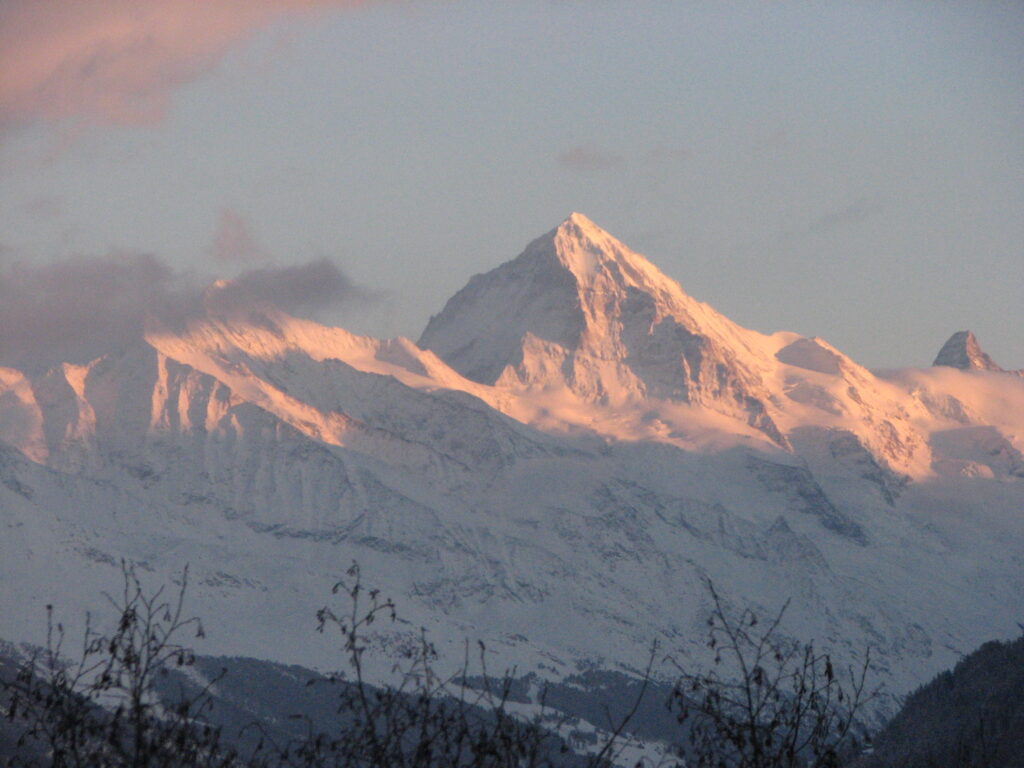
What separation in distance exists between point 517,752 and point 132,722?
728 centimetres

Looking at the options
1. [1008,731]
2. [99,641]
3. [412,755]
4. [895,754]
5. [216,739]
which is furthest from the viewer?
[895,754]

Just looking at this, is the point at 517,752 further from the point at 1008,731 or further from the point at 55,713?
the point at 1008,731

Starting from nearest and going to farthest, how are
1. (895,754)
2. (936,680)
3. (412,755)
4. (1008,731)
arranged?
(412,755) → (1008,731) → (895,754) → (936,680)

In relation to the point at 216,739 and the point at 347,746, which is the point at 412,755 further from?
the point at 216,739

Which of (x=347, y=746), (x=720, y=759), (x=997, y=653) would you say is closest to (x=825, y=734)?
(x=720, y=759)

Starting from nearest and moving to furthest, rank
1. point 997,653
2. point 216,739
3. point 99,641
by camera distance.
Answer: point 216,739 < point 99,641 < point 997,653

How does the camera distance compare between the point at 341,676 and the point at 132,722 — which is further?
the point at 341,676

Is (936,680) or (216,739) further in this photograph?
(936,680)

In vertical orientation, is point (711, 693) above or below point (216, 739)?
above

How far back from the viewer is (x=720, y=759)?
38438 mm

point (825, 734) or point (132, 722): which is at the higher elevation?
point (825, 734)

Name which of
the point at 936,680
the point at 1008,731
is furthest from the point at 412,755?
the point at 936,680

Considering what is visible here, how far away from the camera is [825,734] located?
3900 centimetres

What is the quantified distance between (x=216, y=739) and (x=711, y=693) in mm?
9569
